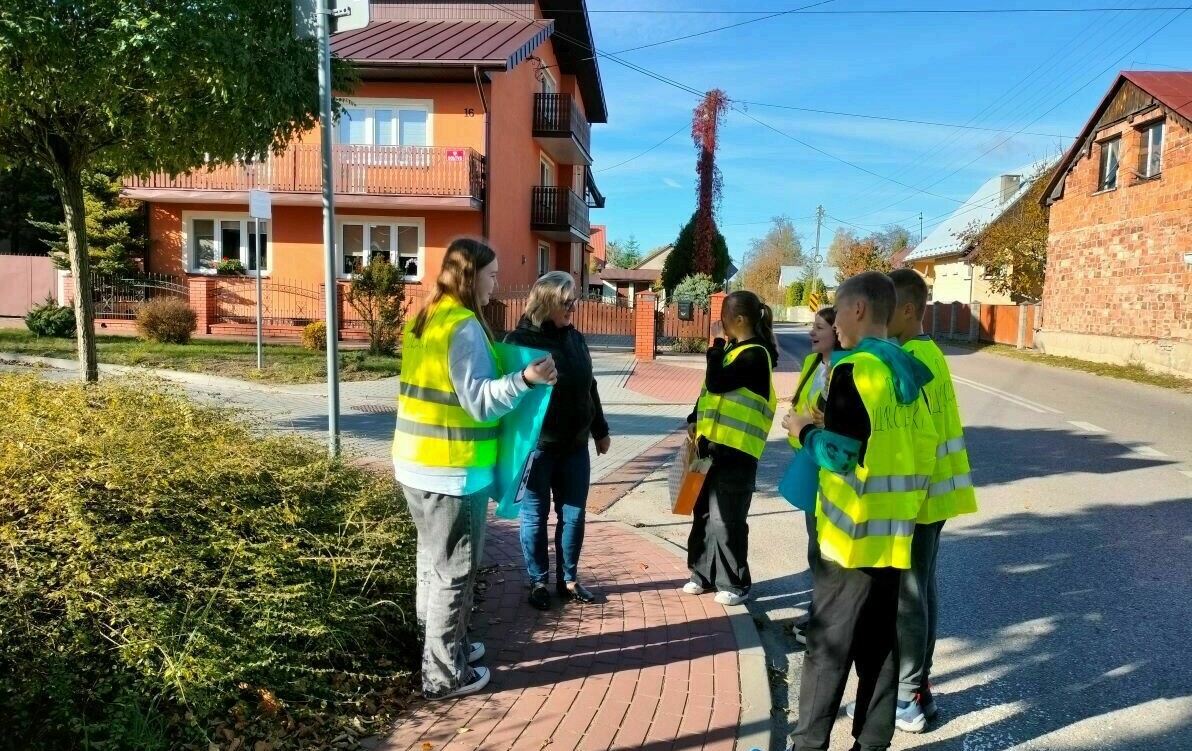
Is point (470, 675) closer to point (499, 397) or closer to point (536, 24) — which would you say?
point (499, 397)

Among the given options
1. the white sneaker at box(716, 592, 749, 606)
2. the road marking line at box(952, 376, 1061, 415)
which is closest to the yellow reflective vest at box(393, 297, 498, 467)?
the white sneaker at box(716, 592, 749, 606)

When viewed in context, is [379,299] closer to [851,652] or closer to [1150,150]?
[851,652]

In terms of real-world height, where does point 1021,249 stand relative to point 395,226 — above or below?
above

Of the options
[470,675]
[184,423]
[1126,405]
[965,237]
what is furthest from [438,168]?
[965,237]

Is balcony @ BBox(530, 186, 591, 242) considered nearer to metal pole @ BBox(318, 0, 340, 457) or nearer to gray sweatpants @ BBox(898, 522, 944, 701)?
metal pole @ BBox(318, 0, 340, 457)

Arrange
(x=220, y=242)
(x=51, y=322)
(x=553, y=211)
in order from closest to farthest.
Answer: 1. (x=51, y=322)
2. (x=220, y=242)
3. (x=553, y=211)

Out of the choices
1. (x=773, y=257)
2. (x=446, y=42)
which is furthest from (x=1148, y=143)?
(x=773, y=257)

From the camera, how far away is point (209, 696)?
8.91ft

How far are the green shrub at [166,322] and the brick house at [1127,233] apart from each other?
21.6 m

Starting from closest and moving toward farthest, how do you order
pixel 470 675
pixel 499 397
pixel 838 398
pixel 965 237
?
1. pixel 838 398
2. pixel 499 397
3. pixel 470 675
4. pixel 965 237

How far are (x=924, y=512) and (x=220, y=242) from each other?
71.7ft

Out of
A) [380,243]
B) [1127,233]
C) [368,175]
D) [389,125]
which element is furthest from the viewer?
[1127,233]

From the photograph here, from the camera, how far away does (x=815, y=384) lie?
3.50 metres

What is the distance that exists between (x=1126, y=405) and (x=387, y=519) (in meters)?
14.1
